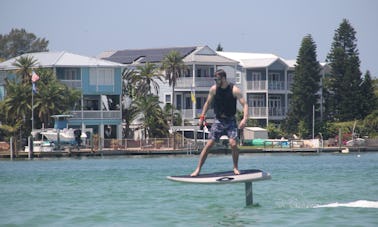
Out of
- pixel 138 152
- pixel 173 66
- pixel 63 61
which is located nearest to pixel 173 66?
pixel 173 66

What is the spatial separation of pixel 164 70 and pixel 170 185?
57490 millimetres

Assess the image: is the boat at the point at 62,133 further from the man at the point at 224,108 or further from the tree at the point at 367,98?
the man at the point at 224,108

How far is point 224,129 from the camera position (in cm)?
2156

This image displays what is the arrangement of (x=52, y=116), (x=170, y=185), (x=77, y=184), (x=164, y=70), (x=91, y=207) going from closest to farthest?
(x=91, y=207), (x=170, y=185), (x=77, y=184), (x=52, y=116), (x=164, y=70)

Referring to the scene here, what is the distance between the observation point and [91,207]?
25.6 meters

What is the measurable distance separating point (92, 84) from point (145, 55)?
1559cm

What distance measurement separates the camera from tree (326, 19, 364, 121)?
91.4 meters

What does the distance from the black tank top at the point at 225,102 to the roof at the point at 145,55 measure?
72.0 m

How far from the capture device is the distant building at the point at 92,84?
3192 inches

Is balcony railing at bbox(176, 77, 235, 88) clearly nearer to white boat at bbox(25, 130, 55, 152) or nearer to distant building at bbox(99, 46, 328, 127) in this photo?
distant building at bbox(99, 46, 328, 127)

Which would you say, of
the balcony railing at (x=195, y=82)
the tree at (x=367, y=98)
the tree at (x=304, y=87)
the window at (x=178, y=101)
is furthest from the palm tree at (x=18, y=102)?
the tree at (x=367, y=98)

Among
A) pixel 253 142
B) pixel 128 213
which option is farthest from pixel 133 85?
pixel 128 213

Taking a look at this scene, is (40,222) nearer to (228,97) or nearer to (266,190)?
(228,97)

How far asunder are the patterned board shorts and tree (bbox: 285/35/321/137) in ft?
227
